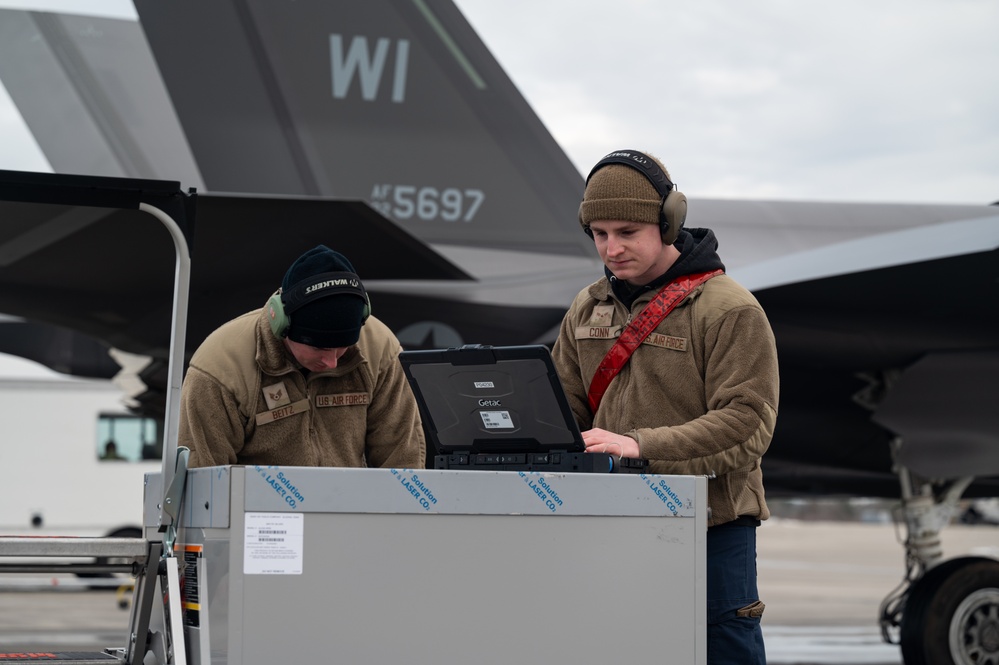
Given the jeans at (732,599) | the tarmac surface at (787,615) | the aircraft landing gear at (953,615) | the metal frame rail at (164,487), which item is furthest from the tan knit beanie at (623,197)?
the aircraft landing gear at (953,615)

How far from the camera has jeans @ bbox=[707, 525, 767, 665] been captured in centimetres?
254

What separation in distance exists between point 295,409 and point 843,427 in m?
6.98

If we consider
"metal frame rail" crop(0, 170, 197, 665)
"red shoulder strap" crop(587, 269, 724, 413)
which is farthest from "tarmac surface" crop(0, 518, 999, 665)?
"red shoulder strap" crop(587, 269, 724, 413)

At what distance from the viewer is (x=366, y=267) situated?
310 inches

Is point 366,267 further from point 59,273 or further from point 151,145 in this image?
point 151,145

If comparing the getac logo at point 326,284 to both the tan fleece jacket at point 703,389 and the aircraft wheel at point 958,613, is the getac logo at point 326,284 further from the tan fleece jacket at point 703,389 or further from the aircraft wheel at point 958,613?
the aircraft wheel at point 958,613

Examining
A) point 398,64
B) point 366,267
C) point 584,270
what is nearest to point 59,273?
point 366,267

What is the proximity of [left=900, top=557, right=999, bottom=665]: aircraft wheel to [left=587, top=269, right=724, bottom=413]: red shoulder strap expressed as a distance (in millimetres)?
5019

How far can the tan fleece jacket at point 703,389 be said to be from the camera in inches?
100.0

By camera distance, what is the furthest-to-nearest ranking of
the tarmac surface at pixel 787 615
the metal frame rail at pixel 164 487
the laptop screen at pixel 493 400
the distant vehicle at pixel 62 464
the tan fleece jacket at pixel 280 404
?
the distant vehicle at pixel 62 464 < the tarmac surface at pixel 787 615 < the tan fleece jacket at pixel 280 404 < the laptop screen at pixel 493 400 < the metal frame rail at pixel 164 487

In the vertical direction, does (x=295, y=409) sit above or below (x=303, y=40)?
below

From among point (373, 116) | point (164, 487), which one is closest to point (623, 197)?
point (164, 487)

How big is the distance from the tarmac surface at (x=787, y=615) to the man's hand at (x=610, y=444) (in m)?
3.88

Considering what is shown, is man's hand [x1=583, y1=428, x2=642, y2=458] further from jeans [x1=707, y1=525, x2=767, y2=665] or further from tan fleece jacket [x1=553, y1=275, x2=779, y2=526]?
jeans [x1=707, y1=525, x2=767, y2=665]
